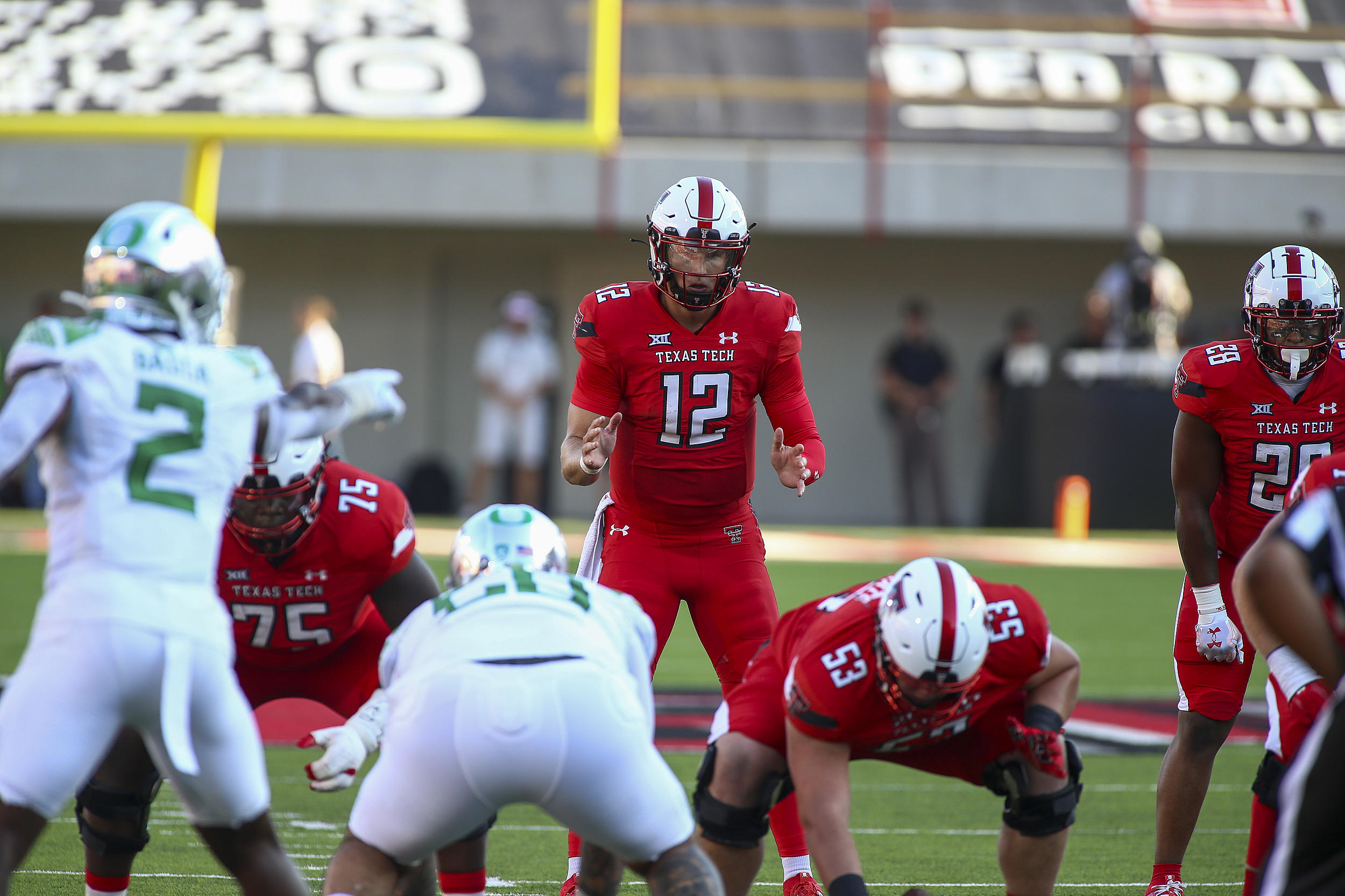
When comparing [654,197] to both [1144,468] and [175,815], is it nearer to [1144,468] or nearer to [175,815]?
[1144,468]

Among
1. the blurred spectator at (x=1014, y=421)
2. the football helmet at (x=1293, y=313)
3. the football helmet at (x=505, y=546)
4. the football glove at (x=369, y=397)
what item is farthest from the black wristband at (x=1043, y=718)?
the blurred spectator at (x=1014, y=421)

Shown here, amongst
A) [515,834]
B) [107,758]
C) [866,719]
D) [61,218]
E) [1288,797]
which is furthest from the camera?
[61,218]

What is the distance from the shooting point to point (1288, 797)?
9.53ft

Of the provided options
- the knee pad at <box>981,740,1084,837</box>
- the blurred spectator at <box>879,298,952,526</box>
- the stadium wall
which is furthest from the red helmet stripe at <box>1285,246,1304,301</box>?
the stadium wall

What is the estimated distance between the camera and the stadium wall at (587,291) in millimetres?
19062

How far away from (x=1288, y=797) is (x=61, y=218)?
17.9 m

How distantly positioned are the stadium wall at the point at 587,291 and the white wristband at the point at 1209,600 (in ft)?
46.8

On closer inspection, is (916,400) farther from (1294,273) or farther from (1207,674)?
(1207,674)

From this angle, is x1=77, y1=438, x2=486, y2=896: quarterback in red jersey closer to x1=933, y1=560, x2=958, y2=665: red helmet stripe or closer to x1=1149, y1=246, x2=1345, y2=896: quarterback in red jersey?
x1=933, y1=560, x2=958, y2=665: red helmet stripe

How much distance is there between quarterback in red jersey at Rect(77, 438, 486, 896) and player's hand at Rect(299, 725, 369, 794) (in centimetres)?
40

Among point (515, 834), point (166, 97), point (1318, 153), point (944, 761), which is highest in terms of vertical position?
point (1318, 153)

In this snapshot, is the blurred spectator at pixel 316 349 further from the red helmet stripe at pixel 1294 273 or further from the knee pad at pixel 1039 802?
the knee pad at pixel 1039 802

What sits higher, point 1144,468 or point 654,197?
point 654,197

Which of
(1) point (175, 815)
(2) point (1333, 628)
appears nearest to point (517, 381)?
(1) point (175, 815)
